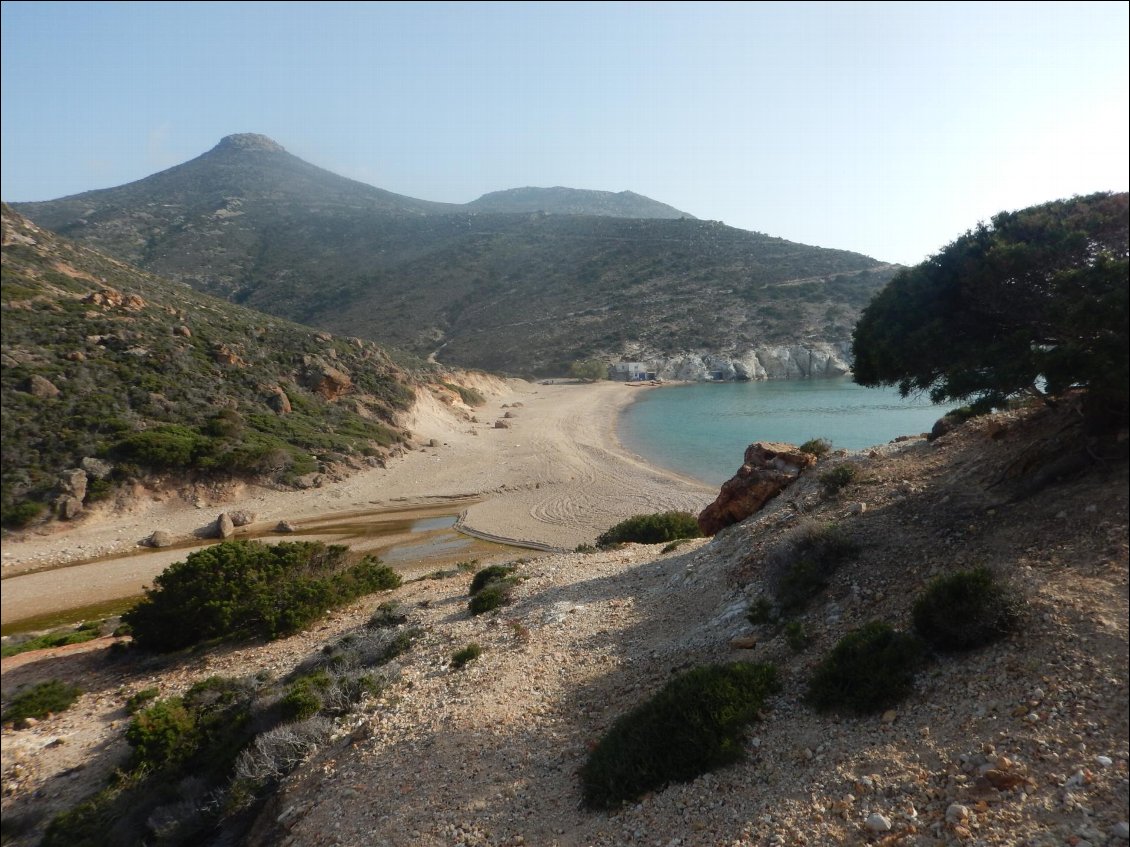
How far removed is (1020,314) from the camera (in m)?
6.57

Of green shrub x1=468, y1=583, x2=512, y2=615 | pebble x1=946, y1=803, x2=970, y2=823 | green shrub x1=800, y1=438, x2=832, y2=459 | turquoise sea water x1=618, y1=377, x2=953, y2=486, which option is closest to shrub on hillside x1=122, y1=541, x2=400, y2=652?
green shrub x1=468, y1=583, x2=512, y2=615

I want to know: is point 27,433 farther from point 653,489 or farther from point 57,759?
point 653,489

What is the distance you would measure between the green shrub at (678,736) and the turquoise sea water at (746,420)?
22.7 m

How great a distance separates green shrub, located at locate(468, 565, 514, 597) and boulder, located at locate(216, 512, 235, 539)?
5.12 metres

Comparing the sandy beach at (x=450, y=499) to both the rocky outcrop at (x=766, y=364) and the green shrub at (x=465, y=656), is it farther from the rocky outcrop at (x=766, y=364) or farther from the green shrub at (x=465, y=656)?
the rocky outcrop at (x=766, y=364)

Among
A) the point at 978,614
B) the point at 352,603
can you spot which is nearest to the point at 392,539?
the point at 352,603

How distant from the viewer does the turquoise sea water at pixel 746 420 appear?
34469 millimetres

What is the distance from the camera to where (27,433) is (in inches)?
164

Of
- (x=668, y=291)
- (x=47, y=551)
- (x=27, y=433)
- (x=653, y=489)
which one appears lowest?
(x=653, y=489)

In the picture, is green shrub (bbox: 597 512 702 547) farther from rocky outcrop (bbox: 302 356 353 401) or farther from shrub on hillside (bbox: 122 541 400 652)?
Result: rocky outcrop (bbox: 302 356 353 401)

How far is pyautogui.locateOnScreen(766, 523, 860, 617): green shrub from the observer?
7.42 metres

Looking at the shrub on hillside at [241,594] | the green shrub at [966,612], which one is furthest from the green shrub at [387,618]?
the green shrub at [966,612]

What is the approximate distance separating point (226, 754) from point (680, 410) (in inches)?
1848

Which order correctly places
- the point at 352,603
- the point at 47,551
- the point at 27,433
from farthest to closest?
the point at 352,603, the point at 47,551, the point at 27,433
